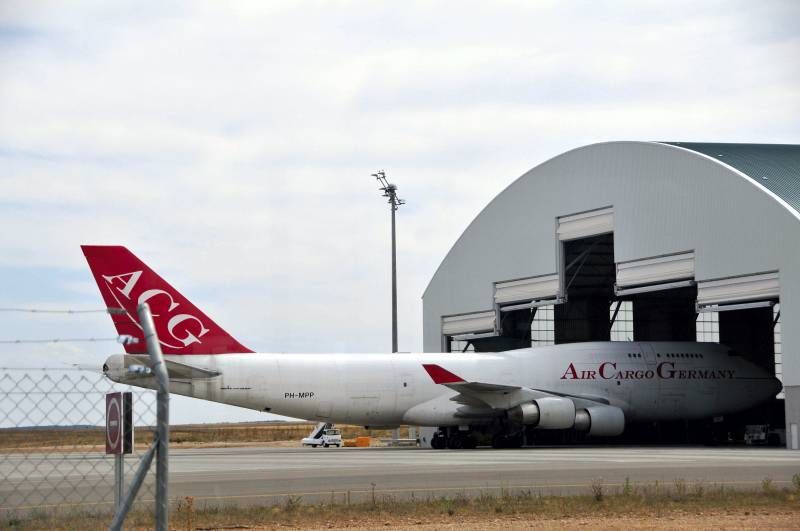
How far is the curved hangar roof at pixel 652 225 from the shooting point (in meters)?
38.7

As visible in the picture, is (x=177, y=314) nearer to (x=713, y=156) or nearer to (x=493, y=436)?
(x=493, y=436)

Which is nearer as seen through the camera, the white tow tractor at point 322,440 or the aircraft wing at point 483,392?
the aircraft wing at point 483,392

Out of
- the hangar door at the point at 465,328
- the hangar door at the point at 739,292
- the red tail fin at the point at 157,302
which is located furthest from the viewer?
the hangar door at the point at 465,328

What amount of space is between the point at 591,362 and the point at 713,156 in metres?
9.23

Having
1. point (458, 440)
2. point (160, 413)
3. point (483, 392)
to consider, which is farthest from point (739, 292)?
point (160, 413)

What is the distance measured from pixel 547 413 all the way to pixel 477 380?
3.11m

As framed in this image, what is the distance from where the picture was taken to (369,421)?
43.7 meters

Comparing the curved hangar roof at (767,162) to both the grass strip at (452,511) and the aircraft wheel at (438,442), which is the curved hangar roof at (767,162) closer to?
the aircraft wheel at (438,442)

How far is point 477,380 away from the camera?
1743 inches

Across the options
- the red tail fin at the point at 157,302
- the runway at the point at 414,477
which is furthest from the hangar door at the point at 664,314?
the runway at the point at 414,477

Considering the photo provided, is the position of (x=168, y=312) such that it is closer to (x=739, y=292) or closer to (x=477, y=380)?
(x=477, y=380)

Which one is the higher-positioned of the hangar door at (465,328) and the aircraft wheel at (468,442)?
the hangar door at (465,328)

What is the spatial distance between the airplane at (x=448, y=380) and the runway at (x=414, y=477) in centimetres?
749

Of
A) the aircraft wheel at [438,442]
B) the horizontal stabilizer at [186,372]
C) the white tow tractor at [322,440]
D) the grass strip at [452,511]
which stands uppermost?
the horizontal stabilizer at [186,372]
